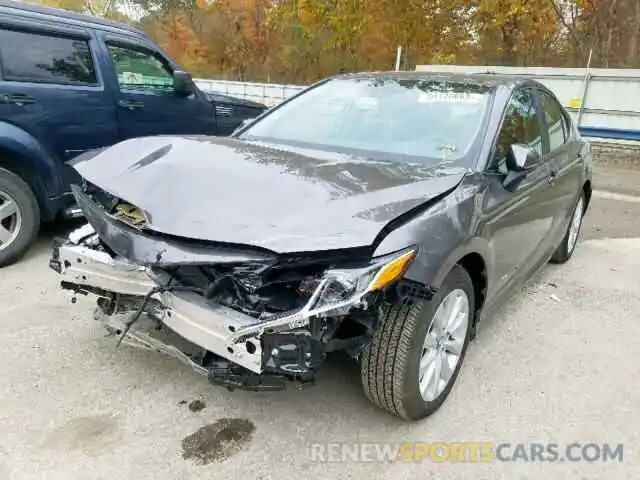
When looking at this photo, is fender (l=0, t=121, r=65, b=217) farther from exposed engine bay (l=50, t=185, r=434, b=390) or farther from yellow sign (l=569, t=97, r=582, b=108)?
yellow sign (l=569, t=97, r=582, b=108)

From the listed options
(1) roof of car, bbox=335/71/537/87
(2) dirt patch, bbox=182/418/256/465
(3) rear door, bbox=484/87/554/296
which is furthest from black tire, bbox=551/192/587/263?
(2) dirt patch, bbox=182/418/256/465

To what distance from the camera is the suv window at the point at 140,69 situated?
16.6ft

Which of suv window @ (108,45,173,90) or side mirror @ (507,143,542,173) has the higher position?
suv window @ (108,45,173,90)

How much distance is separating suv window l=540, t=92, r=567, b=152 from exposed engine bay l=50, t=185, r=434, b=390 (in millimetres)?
2394

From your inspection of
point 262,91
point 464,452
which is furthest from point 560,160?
point 262,91

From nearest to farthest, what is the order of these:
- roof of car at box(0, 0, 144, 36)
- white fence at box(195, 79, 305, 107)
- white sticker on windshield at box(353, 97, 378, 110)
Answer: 1. white sticker on windshield at box(353, 97, 378, 110)
2. roof of car at box(0, 0, 144, 36)
3. white fence at box(195, 79, 305, 107)

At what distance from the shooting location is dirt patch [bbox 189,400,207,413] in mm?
2668

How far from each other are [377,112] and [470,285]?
1.32m

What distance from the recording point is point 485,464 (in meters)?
2.43

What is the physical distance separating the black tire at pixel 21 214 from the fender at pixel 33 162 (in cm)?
11

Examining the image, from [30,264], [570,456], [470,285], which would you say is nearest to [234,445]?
[470,285]

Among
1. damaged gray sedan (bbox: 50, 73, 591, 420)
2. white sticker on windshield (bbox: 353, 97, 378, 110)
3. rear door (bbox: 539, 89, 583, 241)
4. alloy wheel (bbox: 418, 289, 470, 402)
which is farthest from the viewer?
rear door (bbox: 539, 89, 583, 241)

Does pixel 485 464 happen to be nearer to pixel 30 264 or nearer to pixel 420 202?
pixel 420 202

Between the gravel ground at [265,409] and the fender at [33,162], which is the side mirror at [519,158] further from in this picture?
the fender at [33,162]
